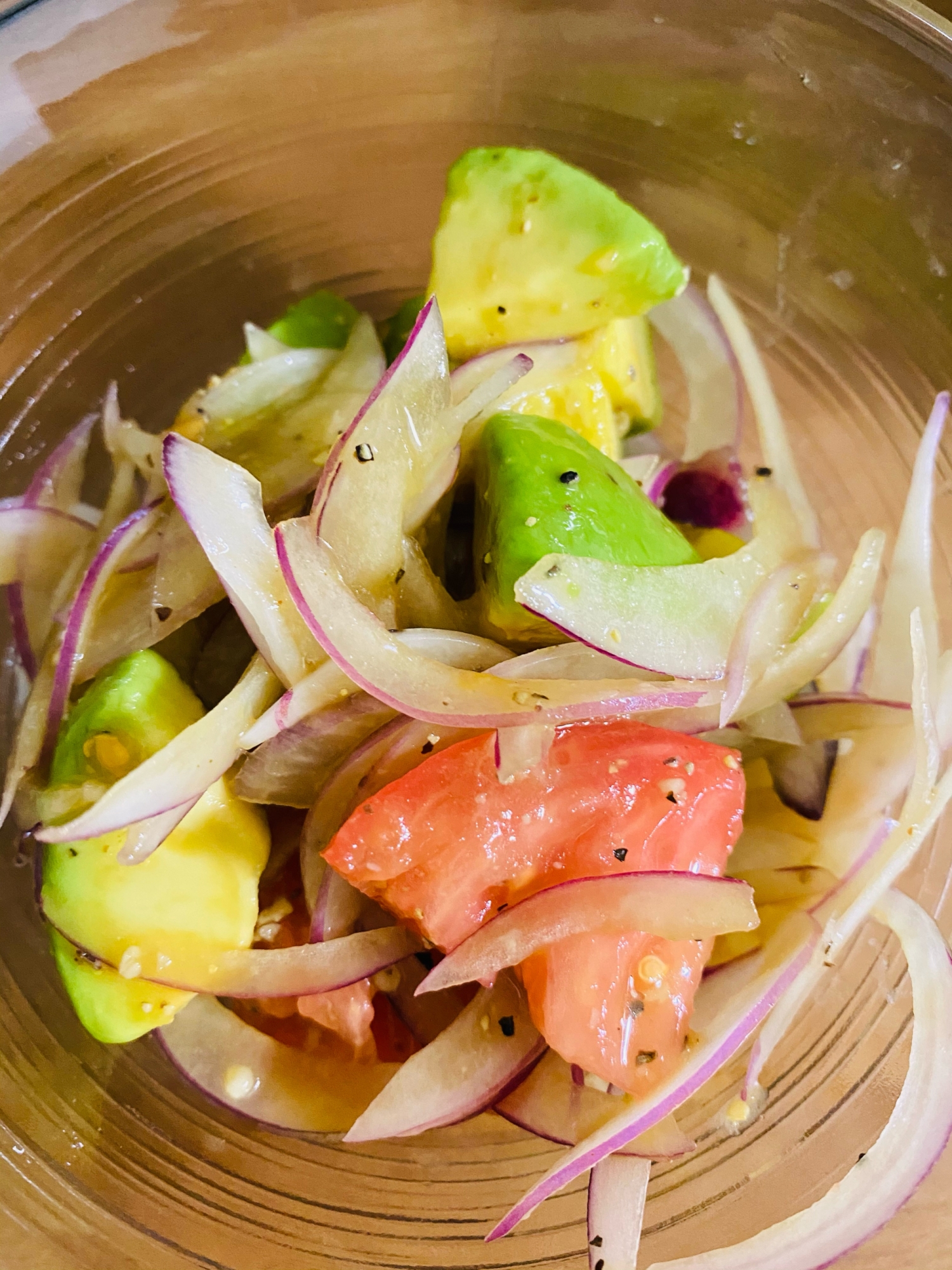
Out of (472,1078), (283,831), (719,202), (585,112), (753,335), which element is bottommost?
(472,1078)

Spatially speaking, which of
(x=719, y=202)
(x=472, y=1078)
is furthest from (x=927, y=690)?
(x=719, y=202)

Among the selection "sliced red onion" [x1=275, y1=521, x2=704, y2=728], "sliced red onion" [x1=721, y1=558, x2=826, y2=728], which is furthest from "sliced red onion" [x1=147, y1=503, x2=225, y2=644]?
"sliced red onion" [x1=721, y1=558, x2=826, y2=728]

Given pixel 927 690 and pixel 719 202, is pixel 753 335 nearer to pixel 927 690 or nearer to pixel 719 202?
pixel 719 202

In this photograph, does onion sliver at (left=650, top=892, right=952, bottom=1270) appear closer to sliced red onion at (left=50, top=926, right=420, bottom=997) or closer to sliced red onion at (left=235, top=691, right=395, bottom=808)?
sliced red onion at (left=50, top=926, right=420, bottom=997)

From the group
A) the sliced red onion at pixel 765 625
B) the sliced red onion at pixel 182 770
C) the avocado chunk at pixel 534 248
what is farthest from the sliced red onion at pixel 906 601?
the sliced red onion at pixel 182 770

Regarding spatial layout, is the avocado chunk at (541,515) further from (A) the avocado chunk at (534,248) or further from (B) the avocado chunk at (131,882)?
(B) the avocado chunk at (131,882)
